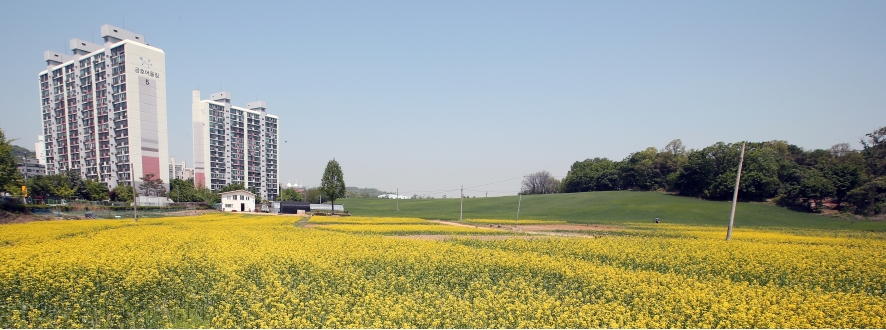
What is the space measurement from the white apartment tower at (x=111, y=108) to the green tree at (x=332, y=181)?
48.7 meters

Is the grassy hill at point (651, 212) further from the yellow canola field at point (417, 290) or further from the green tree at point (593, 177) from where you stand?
the yellow canola field at point (417, 290)

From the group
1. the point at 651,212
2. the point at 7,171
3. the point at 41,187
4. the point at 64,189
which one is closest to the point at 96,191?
the point at 64,189

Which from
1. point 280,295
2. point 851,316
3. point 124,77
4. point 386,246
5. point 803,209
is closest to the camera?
point 851,316

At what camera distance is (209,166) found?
13062cm

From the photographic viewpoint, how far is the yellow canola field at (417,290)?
8.06m

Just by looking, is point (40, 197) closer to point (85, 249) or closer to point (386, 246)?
point (85, 249)

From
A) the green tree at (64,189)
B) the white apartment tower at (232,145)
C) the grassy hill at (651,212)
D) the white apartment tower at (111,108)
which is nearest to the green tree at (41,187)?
the green tree at (64,189)

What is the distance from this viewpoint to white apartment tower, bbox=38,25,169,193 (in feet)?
323

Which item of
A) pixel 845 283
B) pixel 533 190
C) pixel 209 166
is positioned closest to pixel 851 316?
pixel 845 283

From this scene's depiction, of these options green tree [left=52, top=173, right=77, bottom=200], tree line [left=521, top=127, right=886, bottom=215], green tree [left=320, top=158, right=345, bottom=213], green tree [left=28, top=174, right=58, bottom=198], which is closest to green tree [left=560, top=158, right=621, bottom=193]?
tree line [left=521, top=127, right=886, bottom=215]

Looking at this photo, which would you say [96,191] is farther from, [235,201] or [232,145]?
[232,145]

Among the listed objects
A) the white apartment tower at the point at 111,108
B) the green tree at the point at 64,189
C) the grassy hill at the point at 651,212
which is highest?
the white apartment tower at the point at 111,108

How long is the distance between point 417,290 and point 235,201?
249 feet

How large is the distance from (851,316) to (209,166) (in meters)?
147
